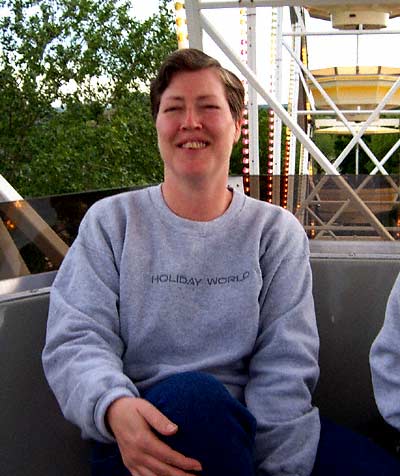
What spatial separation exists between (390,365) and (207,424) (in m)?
0.42

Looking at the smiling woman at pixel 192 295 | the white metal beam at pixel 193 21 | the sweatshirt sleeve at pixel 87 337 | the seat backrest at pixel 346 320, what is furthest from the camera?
the white metal beam at pixel 193 21

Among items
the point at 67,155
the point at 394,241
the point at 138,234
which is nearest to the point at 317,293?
the point at 394,241

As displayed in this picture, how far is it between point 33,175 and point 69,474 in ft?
25.2

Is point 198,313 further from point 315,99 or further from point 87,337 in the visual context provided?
point 315,99

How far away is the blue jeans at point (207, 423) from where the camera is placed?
1511mm

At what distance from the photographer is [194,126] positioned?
1.88 m

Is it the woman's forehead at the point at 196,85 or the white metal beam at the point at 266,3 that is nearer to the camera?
the woman's forehead at the point at 196,85

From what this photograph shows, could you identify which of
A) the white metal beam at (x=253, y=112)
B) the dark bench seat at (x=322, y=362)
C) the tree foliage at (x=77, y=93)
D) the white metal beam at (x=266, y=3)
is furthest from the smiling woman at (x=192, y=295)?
the tree foliage at (x=77, y=93)

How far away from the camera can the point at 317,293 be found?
227 cm

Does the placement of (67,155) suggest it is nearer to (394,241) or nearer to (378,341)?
(394,241)

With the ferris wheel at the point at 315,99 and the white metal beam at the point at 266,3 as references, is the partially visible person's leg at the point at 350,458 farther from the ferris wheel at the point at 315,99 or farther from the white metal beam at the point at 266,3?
the white metal beam at the point at 266,3

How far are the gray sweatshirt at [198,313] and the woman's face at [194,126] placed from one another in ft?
0.38

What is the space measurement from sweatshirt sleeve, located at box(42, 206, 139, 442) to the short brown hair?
0.35 meters

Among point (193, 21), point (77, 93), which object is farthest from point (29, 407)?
point (77, 93)
